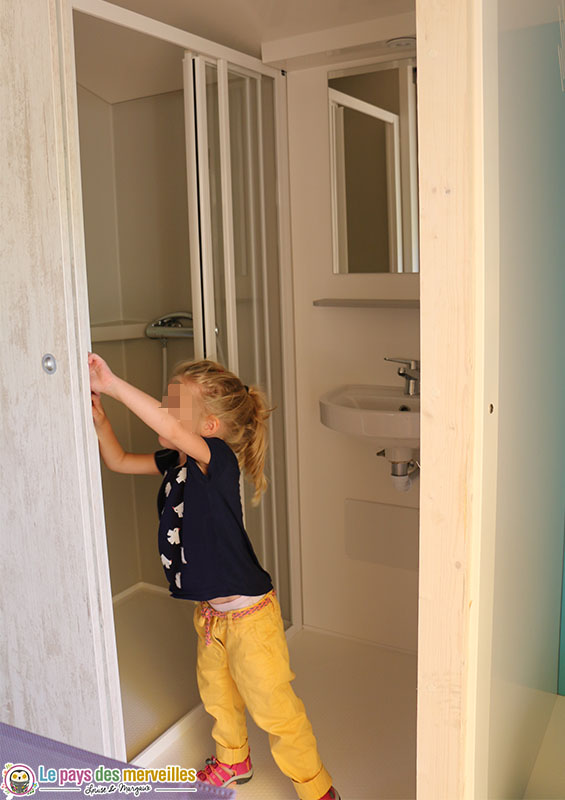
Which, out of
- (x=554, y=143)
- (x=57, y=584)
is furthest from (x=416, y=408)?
(x=57, y=584)

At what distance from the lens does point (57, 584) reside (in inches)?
71.9

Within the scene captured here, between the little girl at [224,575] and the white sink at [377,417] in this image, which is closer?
the little girl at [224,575]

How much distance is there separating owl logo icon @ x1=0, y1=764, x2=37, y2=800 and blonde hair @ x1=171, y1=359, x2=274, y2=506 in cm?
95

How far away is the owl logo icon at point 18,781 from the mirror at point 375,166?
1738mm

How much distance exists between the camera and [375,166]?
2430 mm

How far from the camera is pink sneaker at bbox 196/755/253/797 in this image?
2037 millimetres

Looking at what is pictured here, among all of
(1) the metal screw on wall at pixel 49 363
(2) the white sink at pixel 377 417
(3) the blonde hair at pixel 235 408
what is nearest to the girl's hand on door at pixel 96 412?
(1) the metal screw on wall at pixel 49 363

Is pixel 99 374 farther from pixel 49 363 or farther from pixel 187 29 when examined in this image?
pixel 187 29

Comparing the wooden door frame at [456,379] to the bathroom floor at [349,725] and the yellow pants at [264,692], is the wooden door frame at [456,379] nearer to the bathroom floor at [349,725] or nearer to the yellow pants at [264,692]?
the yellow pants at [264,692]

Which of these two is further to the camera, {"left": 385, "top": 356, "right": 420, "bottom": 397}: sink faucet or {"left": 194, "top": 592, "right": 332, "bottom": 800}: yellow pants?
{"left": 385, "top": 356, "right": 420, "bottom": 397}: sink faucet

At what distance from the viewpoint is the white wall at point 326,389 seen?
8.35ft

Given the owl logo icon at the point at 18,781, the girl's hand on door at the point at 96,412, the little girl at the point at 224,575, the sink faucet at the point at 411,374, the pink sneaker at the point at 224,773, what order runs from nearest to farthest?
the owl logo icon at the point at 18,781
the girl's hand on door at the point at 96,412
the little girl at the point at 224,575
the pink sneaker at the point at 224,773
the sink faucet at the point at 411,374

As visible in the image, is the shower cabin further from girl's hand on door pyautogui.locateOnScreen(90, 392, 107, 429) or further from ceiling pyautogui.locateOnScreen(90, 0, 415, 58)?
girl's hand on door pyautogui.locateOnScreen(90, 392, 107, 429)

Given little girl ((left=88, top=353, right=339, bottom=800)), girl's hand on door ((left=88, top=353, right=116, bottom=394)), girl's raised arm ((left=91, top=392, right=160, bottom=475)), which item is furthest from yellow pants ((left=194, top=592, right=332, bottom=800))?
girl's hand on door ((left=88, top=353, right=116, bottom=394))
